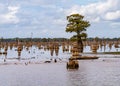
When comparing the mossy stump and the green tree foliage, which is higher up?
the green tree foliage

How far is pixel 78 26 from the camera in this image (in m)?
110

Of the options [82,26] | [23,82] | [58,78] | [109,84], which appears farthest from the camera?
[82,26]

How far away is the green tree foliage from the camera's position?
110 metres

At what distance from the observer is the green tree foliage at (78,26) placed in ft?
362

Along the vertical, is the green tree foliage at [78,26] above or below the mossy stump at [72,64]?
above

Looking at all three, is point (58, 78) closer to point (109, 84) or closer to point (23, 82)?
point (23, 82)

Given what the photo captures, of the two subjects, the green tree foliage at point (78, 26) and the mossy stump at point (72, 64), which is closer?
the mossy stump at point (72, 64)

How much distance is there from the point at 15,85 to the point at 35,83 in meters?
2.51

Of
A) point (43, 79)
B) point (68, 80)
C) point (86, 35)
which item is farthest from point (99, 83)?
A: point (86, 35)

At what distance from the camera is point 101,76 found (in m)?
52.9

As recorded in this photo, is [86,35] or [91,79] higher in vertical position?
[86,35]

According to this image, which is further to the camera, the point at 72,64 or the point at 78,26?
the point at 78,26

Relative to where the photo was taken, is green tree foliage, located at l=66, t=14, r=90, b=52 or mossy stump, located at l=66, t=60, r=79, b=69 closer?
mossy stump, located at l=66, t=60, r=79, b=69

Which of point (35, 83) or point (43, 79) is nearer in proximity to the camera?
point (35, 83)
